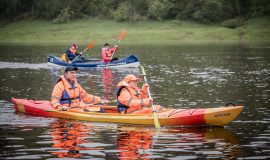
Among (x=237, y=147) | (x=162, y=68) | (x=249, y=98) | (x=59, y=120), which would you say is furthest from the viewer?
(x=162, y=68)

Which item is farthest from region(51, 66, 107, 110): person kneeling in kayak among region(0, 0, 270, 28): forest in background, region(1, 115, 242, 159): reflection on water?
region(0, 0, 270, 28): forest in background

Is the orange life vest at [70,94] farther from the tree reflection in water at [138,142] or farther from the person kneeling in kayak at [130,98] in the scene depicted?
the person kneeling in kayak at [130,98]

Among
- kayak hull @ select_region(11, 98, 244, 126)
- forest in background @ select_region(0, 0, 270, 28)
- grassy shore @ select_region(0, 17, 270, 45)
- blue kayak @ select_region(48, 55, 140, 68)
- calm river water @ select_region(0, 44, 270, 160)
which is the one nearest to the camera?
calm river water @ select_region(0, 44, 270, 160)

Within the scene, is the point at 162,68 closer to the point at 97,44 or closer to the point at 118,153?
the point at 118,153

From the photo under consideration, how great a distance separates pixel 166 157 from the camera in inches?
507

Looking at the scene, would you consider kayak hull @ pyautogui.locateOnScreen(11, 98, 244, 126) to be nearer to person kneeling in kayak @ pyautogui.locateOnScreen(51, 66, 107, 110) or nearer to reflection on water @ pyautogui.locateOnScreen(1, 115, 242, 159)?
reflection on water @ pyautogui.locateOnScreen(1, 115, 242, 159)

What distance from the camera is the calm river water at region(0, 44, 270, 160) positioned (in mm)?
13445

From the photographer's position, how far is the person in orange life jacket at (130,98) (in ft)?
55.6

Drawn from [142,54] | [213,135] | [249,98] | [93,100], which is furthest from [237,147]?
[142,54]

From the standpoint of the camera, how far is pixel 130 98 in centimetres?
1702

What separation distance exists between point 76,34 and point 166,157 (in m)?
60.7

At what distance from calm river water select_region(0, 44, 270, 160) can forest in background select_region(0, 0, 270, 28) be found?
39911 mm

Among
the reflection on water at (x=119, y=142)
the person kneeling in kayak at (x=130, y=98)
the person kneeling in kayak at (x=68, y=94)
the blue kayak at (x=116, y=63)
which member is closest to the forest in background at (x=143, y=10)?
the blue kayak at (x=116, y=63)

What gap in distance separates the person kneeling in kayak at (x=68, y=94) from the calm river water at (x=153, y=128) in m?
0.63
